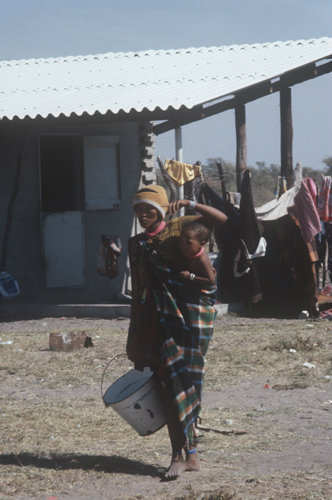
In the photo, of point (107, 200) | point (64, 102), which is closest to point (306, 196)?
point (107, 200)

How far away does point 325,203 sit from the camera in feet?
34.9

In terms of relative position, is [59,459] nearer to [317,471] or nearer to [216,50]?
[317,471]

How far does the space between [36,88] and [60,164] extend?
8.96 ft

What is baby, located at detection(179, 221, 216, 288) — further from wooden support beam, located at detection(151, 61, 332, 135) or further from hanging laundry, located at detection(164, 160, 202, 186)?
wooden support beam, located at detection(151, 61, 332, 135)

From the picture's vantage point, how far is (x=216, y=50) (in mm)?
15039

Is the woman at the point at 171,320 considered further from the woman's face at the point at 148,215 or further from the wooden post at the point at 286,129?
the wooden post at the point at 286,129

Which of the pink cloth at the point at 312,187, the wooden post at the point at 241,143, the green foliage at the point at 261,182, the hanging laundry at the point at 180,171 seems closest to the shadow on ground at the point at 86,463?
the pink cloth at the point at 312,187

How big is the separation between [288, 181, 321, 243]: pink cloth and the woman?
19.2 feet

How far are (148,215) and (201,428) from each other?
72.0 inches

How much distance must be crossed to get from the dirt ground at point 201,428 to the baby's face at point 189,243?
1.27m

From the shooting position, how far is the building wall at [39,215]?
11.6 m

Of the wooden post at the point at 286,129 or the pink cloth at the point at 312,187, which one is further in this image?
the wooden post at the point at 286,129

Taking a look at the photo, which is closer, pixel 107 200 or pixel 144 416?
pixel 144 416

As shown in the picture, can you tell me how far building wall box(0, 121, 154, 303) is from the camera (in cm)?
1157
